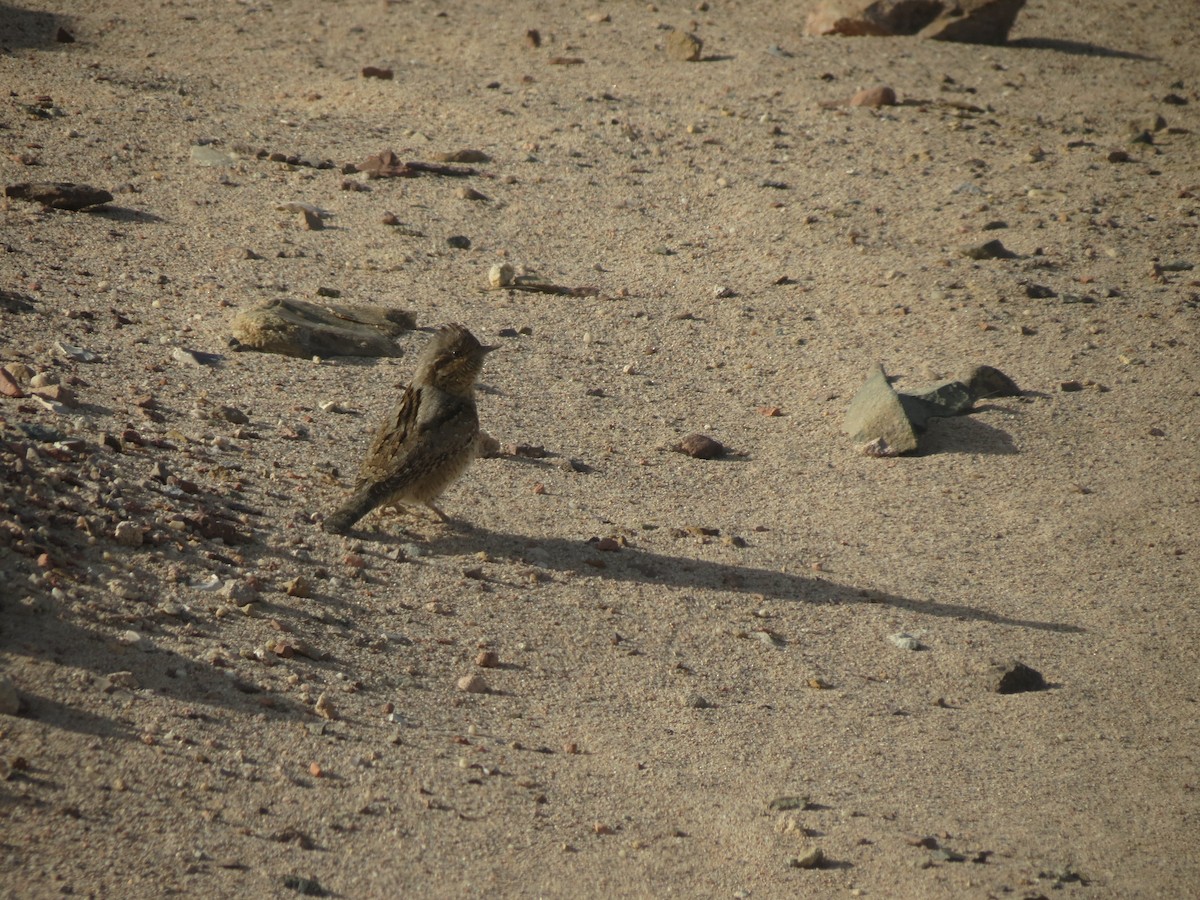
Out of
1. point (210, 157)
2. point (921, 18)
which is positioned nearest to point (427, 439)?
point (210, 157)

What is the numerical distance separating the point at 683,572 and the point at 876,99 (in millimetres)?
6394

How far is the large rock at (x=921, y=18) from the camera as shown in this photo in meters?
12.0

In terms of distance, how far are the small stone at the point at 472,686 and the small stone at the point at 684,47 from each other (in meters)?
8.10

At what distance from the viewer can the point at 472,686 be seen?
471 centimetres

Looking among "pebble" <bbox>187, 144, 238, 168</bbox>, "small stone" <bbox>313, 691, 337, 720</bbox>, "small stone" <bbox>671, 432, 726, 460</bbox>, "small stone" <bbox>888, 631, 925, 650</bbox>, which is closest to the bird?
"small stone" <bbox>313, 691, 337, 720</bbox>

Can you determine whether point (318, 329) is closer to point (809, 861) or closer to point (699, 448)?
point (699, 448)

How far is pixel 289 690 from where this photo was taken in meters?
4.44

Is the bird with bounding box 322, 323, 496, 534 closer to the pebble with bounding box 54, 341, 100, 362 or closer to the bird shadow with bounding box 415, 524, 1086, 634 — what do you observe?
the bird shadow with bounding box 415, 524, 1086, 634

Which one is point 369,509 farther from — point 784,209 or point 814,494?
point 784,209

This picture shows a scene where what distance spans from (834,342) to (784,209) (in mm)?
1730

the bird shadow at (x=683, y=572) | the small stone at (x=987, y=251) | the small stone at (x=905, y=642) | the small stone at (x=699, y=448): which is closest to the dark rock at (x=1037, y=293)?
the small stone at (x=987, y=251)

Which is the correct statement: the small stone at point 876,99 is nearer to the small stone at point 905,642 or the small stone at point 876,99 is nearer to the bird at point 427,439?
the bird at point 427,439

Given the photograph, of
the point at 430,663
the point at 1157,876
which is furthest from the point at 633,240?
the point at 1157,876

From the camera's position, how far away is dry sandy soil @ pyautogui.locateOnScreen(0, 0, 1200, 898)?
412cm
